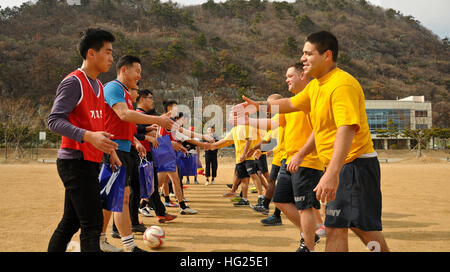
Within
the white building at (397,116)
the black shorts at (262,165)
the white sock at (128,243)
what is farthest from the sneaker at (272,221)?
the white building at (397,116)

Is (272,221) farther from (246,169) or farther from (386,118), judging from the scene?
(386,118)

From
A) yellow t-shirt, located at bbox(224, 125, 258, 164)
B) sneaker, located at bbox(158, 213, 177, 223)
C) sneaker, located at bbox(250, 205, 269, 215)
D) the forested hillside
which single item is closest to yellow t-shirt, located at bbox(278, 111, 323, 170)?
sneaker, located at bbox(158, 213, 177, 223)

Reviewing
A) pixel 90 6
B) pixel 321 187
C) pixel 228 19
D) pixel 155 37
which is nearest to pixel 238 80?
pixel 155 37

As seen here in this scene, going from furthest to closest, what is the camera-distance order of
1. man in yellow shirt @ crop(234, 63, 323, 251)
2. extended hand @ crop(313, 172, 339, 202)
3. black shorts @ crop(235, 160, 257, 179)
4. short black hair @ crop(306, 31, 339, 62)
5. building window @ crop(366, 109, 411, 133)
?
building window @ crop(366, 109, 411, 133), black shorts @ crop(235, 160, 257, 179), man in yellow shirt @ crop(234, 63, 323, 251), short black hair @ crop(306, 31, 339, 62), extended hand @ crop(313, 172, 339, 202)

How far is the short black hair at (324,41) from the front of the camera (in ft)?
9.64

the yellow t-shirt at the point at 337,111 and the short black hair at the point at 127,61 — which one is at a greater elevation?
the short black hair at the point at 127,61

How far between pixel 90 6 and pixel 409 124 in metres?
117

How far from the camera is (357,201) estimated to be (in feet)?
8.89

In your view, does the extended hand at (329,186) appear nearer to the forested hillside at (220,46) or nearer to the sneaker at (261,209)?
the sneaker at (261,209)

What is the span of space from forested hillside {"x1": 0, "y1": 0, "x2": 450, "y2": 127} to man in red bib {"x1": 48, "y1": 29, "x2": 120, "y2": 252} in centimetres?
5134

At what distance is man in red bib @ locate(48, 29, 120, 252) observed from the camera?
269 cm

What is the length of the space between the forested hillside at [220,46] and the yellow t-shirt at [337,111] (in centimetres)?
5232

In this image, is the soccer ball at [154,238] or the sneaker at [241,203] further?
the sneaker at [241,203]

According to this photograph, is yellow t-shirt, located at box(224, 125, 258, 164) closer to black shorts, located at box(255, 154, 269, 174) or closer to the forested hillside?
black shorts, located at box(255, 154, 269, 174)
